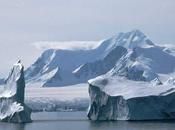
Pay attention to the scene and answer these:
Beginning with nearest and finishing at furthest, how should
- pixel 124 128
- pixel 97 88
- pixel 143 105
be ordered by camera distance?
1. pixel 124 128
2. pixel 143 105
3. pixel 97 88

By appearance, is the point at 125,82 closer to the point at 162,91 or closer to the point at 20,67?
the point at 162,91

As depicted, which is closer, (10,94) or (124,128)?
(124,128)

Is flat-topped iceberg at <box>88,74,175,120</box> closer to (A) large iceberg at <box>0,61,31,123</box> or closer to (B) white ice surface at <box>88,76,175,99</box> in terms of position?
(B) white ice surface at <box>88,76,175,99</box>

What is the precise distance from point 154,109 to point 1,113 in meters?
27.2

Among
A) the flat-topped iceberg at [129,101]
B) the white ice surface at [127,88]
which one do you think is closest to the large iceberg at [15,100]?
the flat-topped iceberg at [129,101]

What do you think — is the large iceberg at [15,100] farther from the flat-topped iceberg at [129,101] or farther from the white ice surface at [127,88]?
the white ice surface at [127,88]

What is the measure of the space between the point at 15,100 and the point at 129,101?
19558 millimetres

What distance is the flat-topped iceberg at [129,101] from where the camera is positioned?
10669 cm

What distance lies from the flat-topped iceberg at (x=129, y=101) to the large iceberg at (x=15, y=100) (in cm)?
1207

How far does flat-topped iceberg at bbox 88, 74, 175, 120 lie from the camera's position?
107 m

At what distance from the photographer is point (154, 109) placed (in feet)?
351


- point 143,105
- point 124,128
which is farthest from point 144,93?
point 124,128

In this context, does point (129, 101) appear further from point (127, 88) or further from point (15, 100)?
point (15, 100)

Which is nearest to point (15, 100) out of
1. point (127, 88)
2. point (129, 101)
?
point (127, 88)
